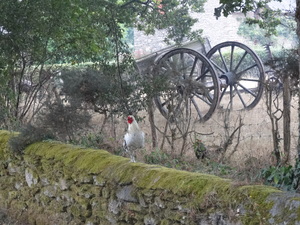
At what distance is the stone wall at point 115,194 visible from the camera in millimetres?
3557

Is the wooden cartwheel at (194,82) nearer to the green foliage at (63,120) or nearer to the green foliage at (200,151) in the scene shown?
the green foliage at (200,151)

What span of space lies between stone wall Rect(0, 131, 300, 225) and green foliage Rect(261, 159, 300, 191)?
0.28m

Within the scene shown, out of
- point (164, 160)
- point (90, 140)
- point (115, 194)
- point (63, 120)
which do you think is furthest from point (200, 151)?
point (115, 194)

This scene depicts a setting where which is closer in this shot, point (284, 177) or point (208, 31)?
point (284, 177)

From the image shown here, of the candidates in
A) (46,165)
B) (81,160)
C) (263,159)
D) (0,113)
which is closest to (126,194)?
(81,160)

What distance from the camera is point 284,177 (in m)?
3.93

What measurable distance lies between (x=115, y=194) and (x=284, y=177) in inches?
69.7

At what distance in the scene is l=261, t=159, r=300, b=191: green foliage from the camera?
3756 millimetres

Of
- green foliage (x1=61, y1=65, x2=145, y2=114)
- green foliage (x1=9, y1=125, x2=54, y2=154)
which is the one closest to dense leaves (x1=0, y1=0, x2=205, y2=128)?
green foliage (x1=61, y1=65, x2=145, y2=114)

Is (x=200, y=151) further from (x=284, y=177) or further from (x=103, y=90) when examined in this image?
(x=284, y=177)

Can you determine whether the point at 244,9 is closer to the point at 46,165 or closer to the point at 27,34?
the point at 46,165

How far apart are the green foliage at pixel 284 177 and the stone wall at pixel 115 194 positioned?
0.28 m

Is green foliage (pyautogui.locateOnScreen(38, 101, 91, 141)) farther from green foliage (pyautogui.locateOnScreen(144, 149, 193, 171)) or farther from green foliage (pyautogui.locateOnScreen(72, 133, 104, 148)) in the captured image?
green foliage (pyautogui.locateOnScreen(144, 149, 193, 171))

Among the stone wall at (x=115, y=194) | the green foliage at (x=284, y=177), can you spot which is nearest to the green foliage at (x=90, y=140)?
the stone wall at (x=115, y=194)
